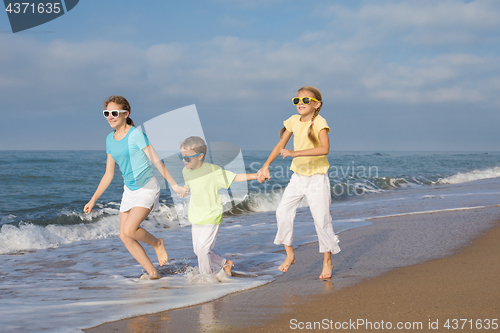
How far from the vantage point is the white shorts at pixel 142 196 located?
431 centimetres

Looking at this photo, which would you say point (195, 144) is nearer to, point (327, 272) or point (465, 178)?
point (327, 272)

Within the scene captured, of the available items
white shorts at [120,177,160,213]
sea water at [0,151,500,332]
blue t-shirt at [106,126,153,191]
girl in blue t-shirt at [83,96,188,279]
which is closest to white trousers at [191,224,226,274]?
sea water at [0,151,500,332]

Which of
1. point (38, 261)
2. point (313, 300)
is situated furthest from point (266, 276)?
point (38, 261)

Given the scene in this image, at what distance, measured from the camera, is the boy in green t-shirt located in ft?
13.3

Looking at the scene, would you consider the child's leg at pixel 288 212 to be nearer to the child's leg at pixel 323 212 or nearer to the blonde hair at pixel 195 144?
the child's leg at pixel 323 212

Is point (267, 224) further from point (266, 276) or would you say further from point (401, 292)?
point (401, 292)

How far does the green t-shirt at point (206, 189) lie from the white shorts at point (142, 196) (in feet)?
1.58

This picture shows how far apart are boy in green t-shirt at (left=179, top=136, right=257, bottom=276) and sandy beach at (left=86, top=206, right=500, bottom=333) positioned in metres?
0.70

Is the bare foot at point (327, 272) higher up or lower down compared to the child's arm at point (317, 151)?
lower down

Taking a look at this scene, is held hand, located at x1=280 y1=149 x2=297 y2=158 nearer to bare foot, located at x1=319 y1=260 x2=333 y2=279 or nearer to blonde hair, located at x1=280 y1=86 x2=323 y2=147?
blonde hair, located at x1=280 y1=86 x2=323 y2=147

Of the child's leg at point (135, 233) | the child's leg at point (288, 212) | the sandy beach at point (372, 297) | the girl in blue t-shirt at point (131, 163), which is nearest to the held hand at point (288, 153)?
the child's leg at point (288, 212)

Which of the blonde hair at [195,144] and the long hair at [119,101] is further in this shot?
the long hair at [119,101]

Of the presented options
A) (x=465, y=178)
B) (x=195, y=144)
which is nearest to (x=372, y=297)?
(x=195, y=144)

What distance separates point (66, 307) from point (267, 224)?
18.7ft
